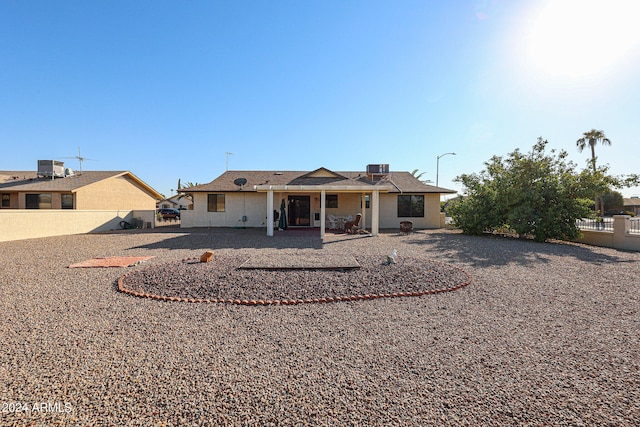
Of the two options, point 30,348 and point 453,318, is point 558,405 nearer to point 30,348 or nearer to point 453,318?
point 453,318

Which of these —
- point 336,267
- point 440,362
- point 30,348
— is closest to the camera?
point 440,362

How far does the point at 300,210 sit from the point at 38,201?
751 inches

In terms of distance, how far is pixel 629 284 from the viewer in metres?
5.97

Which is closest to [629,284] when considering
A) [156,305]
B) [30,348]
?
[156,305]

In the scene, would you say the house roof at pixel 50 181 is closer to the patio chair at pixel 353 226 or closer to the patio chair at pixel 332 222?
the patio chair at pixel 332 222

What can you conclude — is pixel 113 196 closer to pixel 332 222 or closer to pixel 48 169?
pixel 48 169

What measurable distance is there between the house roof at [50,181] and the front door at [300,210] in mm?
15331

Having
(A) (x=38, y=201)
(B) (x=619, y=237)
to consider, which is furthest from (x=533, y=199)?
(A) (x=38, y=201)

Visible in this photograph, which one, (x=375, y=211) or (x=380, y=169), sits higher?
(x=380, y=169)

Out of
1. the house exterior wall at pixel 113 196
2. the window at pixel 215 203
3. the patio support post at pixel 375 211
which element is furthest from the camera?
the house exterior wall at pixel 113 196

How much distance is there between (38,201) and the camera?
19.3 m

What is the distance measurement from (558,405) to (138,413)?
11.6ft

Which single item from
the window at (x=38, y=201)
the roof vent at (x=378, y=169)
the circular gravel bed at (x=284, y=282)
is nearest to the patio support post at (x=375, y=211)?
the circular gravel bed at (x=284, y=282)

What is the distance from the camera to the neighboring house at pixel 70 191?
752 inches
